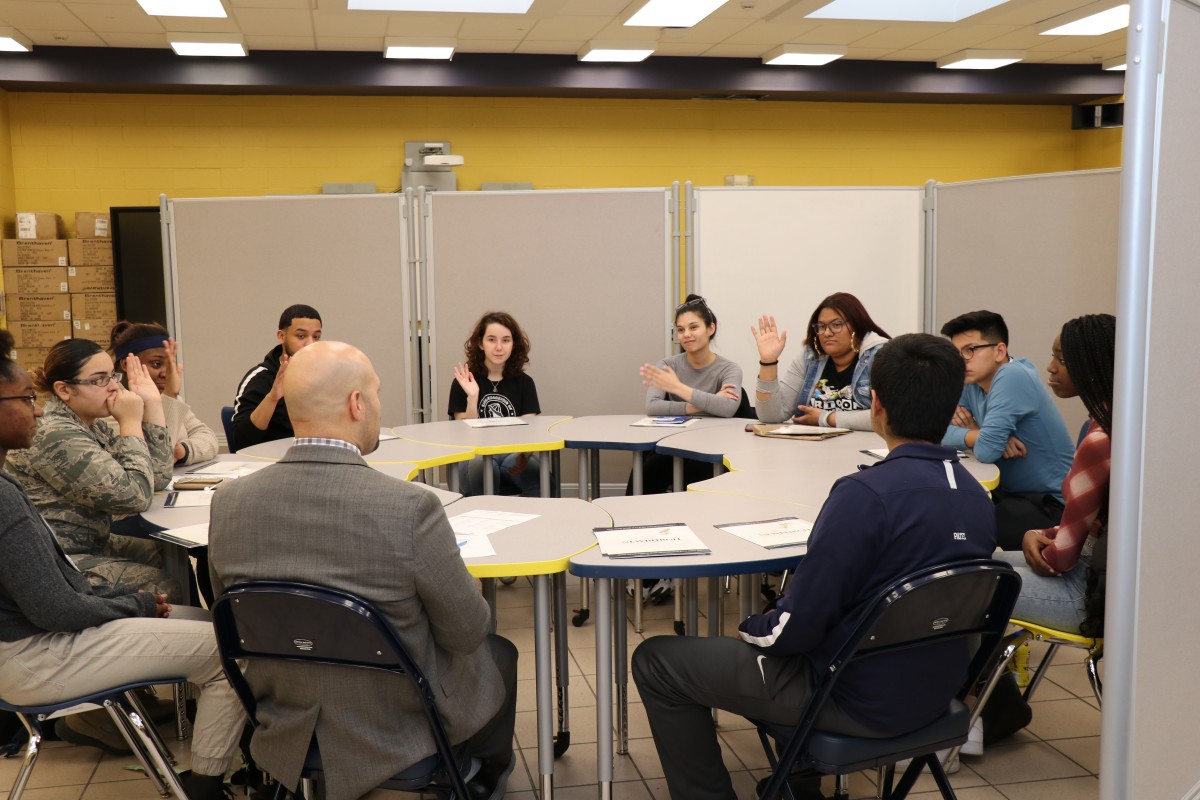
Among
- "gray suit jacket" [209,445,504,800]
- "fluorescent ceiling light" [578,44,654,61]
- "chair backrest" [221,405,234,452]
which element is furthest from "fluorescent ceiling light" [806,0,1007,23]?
"gray suit jacket" [209,445,504,800]

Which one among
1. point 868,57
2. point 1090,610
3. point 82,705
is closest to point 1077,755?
point 1090,610

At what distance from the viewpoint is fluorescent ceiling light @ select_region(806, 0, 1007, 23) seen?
21.9 ft

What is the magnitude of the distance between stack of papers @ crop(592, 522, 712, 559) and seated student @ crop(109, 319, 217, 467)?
1785 millimetres

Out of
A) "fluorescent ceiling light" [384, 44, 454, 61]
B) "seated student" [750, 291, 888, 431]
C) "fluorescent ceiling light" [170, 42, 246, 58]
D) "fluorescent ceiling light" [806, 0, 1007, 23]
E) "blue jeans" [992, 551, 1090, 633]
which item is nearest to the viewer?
"blue jeans" [992, 551, 1090, 633]

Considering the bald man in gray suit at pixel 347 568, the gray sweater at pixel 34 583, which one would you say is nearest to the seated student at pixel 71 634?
the gray sweater at pixel 34 583

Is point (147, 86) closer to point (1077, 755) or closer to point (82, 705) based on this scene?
point (82, 705)

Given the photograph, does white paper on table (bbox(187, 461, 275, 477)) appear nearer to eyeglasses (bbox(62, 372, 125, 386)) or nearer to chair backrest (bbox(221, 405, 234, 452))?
eyeglasses (bbox(62, 372, 125, 386))

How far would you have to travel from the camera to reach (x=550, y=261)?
526 cm

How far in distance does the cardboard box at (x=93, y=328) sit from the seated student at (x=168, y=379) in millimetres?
4375

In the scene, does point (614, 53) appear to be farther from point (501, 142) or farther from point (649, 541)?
point (649, 541)

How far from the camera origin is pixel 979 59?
7.80 meters

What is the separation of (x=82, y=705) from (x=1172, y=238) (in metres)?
2.30

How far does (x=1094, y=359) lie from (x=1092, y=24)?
597cm

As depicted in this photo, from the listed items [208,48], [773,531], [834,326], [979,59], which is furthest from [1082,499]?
[208,48]
